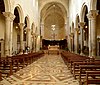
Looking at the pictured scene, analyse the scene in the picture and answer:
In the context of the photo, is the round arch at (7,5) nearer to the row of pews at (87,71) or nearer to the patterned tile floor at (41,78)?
the patterned tile floor at (41,78)

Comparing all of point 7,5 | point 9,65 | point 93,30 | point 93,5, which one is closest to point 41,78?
point 9,65

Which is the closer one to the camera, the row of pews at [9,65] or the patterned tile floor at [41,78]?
the patterned tile floor at [41,78]

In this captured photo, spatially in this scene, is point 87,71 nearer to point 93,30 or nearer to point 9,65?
point 9,65

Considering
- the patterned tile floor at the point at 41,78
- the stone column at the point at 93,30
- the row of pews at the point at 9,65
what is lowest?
the patterned tile floor at the point at 41,78

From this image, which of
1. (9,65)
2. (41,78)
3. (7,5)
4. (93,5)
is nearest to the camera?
(41,78)

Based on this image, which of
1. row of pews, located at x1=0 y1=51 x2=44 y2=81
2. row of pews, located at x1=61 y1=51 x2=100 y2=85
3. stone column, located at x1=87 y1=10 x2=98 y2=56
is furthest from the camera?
stone column, located at x1=87 y1=10 x2=98 y2=56

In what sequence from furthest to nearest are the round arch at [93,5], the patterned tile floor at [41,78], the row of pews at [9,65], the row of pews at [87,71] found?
the round arch at [93,5], the row of pews at [9,65], the patterned tile floor at [41,78], the row of pews at [87,71]

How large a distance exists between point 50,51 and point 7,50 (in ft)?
65.5

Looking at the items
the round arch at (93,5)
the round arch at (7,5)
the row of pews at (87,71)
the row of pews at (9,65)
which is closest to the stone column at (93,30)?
the round arch at (93,5)

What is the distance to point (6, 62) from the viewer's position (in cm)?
1004

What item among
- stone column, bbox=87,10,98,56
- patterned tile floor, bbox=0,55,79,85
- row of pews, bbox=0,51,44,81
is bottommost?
patterned tile floor, bbox=0,55,79,85

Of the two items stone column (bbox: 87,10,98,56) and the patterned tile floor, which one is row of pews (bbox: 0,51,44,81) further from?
stone column (bbox: 87,10,98,56)

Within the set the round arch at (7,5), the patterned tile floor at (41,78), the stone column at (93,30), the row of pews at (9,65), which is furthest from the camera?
the round arch at (7,5)

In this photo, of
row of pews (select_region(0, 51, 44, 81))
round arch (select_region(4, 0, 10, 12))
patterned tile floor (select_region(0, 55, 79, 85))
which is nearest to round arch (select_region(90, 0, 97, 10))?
round arch (select_region(4, 0, 10, 12))
